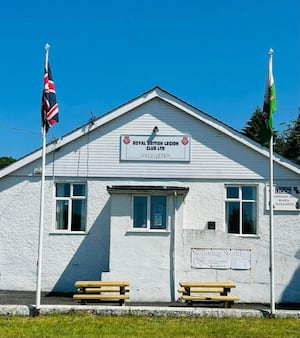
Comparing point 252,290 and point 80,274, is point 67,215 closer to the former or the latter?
point 80,274

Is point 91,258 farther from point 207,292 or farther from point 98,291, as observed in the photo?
point 207,292

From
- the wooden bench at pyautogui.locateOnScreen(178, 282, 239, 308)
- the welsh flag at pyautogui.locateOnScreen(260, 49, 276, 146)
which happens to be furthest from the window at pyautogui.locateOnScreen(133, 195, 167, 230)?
the welsh flag at pyautogui.locateOnScreen(260, 49, 276, 146)

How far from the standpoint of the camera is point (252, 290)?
16.1 meters

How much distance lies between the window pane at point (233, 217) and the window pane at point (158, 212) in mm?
2549

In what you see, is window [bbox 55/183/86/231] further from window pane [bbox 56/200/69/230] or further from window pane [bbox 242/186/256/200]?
window pane [bbox 242/186/256/200]

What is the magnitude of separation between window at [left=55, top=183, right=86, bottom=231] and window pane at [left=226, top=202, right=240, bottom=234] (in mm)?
5049

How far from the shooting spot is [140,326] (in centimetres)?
1087

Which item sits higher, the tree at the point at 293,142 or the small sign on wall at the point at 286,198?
the tree at the point at 293,142

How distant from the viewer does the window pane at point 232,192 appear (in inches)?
691

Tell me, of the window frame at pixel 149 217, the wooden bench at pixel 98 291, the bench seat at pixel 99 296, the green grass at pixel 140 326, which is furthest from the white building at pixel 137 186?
the green grass at pixel 140 326

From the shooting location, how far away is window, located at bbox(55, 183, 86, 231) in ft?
58.1

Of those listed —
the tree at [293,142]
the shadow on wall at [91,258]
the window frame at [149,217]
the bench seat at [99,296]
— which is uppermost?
the tree at [293,142]

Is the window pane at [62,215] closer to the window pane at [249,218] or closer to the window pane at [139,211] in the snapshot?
the window pane at [139,211]

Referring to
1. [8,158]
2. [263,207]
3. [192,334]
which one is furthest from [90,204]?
[8,158]
